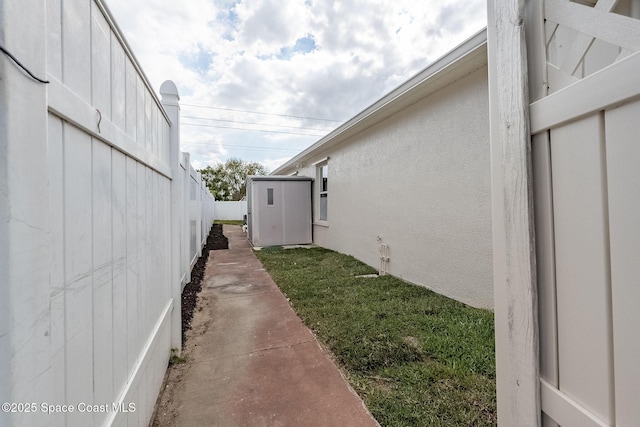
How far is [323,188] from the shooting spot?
8969mm

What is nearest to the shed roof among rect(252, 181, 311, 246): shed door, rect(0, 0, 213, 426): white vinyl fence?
rect(0, 0, 213, 426): white vinyl fence

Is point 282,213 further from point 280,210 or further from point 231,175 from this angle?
point 231,175

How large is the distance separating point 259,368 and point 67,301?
1.83 m

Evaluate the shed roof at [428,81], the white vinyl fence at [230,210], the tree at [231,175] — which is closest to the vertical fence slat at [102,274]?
the shed roof at [428,81]

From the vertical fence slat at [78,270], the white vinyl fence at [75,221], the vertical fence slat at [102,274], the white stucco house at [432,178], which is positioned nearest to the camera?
the white vinyl fence at [75,221]

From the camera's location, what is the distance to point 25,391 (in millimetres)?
578

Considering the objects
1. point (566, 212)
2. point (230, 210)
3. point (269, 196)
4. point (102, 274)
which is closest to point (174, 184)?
point (102, 274)

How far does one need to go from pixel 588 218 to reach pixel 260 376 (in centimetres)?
230

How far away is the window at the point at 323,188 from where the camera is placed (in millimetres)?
8766


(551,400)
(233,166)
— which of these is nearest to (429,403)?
(551,400)

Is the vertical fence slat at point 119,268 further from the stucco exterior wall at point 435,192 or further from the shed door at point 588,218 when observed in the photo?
the stucco exterior wall at point 435,192

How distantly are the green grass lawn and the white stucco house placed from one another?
461 millimetres

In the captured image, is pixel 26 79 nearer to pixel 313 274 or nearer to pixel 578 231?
pixel 578 231

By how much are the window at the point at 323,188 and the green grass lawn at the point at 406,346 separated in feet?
14.4
